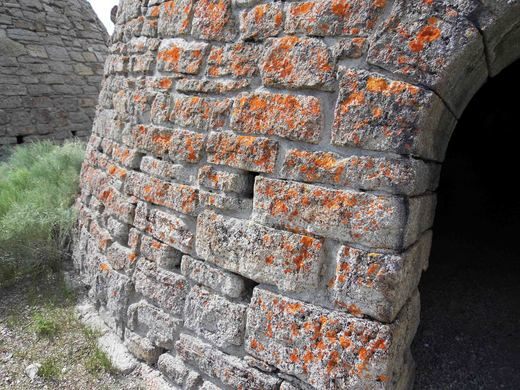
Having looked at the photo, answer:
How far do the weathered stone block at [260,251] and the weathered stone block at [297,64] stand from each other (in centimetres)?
66

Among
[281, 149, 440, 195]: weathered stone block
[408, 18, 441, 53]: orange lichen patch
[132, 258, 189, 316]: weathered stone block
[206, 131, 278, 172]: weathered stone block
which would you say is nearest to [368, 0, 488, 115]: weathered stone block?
[408, 18, 441, 53]: orange lichen patch

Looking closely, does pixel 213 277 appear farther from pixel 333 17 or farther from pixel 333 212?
pixel 333 17

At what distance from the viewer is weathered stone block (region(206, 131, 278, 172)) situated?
1.94m

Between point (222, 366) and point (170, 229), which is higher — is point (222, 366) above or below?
below

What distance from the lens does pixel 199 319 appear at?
223cm

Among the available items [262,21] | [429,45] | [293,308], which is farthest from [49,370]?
[429,45]

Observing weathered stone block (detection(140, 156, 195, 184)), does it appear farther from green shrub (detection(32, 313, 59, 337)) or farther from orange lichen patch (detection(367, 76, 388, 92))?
green shrub (detection(32, 313, 59, 337))

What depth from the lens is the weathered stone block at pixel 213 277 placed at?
2078mm

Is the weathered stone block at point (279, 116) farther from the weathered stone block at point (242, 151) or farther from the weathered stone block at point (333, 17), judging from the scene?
the weathered stone block at point (333, 17)

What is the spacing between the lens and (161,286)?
246cm

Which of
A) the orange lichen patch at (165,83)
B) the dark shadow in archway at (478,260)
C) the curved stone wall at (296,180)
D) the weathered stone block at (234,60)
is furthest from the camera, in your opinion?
the dark shadow in archway at (478,260)

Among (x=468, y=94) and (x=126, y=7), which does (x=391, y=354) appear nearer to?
(x=468, y=94)

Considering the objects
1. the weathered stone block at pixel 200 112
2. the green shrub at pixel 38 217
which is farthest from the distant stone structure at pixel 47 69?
the weathered stone block at pixel 200 112

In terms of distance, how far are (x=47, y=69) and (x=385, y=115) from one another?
7871 millimetres
